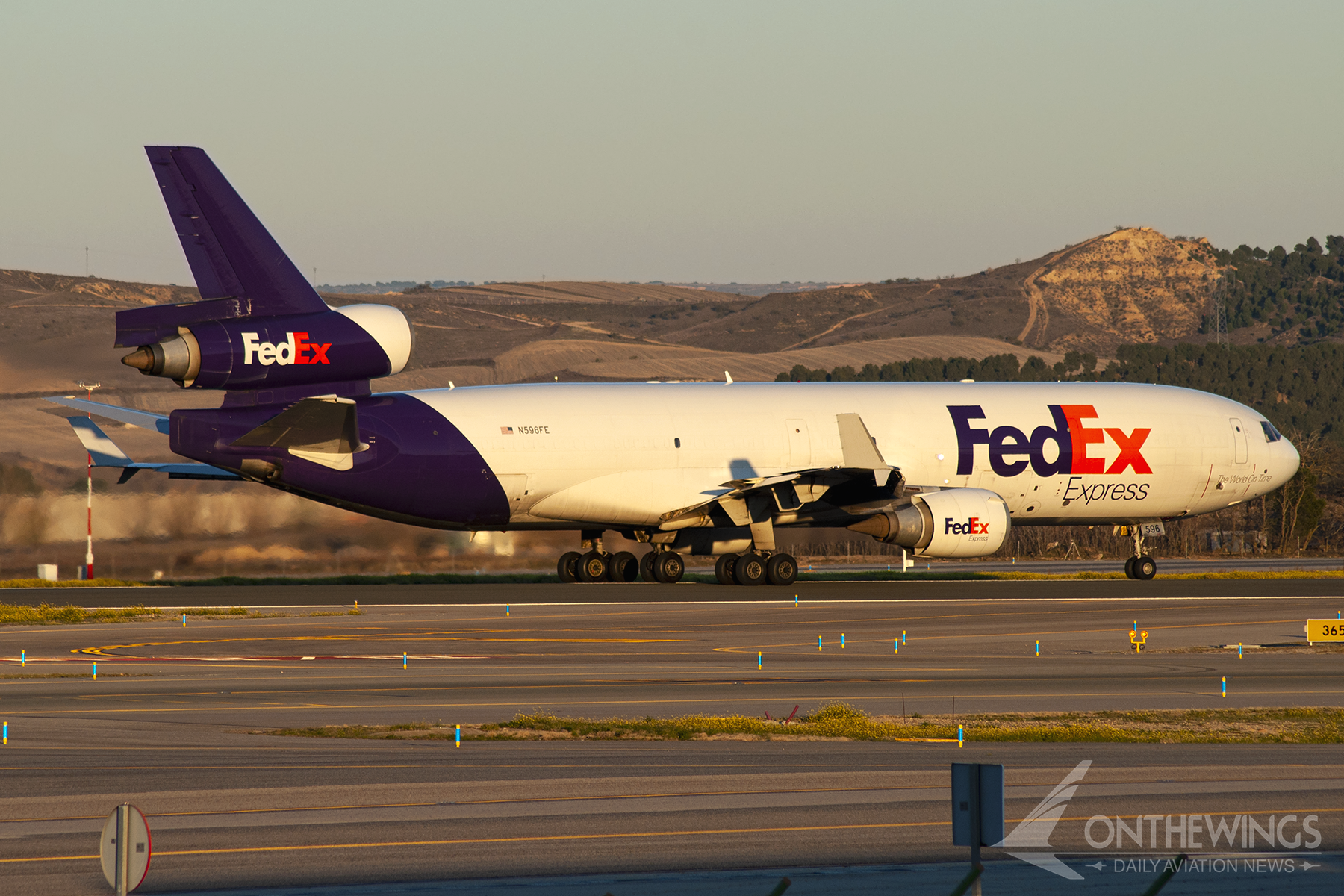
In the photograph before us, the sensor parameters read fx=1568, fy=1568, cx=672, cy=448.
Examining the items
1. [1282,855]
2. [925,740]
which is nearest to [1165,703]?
[925,740]

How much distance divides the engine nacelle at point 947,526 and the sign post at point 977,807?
106 ft

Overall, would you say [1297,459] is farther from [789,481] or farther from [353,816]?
[353,816]

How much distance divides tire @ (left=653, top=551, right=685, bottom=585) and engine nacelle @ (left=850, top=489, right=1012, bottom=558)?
5.65 m

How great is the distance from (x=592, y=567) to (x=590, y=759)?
28051 mm

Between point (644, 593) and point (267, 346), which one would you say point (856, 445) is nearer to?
point (644, 593)

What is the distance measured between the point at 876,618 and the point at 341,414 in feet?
42.4

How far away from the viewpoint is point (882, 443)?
4409 centimetres

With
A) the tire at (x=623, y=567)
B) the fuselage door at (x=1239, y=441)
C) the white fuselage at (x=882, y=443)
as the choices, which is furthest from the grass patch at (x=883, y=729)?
the fuselage door at (x=1239, y=441)

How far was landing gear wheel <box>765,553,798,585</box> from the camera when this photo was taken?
4241 cm

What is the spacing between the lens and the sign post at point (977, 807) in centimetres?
845

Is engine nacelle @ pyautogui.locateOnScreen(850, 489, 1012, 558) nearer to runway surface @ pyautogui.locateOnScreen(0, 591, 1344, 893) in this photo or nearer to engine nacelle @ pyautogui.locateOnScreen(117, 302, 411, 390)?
runway surface @ pyautogui.locateOnScreen(0, 591, 1344, 893)

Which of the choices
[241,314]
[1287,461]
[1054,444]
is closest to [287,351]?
[241,314]

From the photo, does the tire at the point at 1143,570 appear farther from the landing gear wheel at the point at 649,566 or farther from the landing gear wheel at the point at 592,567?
the landing gear wheel at the point at 592,567

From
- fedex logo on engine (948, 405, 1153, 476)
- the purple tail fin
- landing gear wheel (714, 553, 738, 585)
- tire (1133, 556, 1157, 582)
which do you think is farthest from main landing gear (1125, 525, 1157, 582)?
the purple tail fin
